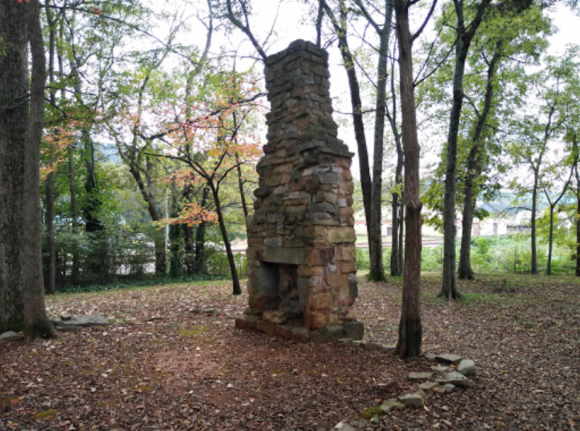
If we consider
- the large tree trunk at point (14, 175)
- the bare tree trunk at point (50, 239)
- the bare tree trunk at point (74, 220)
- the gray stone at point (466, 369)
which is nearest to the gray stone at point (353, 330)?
the gray stone at point (466, 369)

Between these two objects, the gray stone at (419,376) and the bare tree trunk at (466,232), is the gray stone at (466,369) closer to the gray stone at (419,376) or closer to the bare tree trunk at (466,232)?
the gray stone at (419,376)

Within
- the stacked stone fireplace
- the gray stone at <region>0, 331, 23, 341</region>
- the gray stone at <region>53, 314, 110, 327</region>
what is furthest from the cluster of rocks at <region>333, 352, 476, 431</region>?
the gray stone at <region>53, 314, 110, 327</region>

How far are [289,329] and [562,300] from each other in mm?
6960

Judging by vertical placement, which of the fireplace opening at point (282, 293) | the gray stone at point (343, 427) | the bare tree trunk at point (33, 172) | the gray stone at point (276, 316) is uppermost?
the bare tree trunk at point (33, 172)

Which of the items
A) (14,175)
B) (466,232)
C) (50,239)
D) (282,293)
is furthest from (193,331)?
(466,232)

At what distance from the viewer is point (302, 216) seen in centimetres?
539

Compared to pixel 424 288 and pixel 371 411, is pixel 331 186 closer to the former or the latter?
pixel 371 411

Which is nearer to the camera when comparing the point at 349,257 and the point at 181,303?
the point at 349,257

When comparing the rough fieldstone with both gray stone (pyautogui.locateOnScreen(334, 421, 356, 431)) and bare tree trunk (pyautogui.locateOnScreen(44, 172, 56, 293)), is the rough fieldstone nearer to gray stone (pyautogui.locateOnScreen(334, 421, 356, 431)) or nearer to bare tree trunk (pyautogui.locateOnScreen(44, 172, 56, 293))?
gray stone (pyautogui.locateOnScreen(334, 421, 356, 431))

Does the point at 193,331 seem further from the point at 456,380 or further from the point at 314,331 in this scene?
the point at 456,380

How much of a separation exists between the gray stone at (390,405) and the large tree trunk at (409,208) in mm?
1106

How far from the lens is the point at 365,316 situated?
7391 mm

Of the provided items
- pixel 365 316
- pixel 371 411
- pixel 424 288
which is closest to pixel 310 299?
pixel 371 411

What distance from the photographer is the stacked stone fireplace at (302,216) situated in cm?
525
